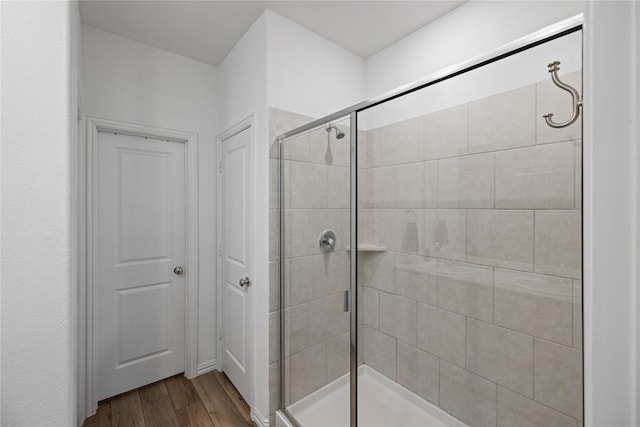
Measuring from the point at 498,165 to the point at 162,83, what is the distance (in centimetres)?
236

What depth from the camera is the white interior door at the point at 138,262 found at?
2.12 meters

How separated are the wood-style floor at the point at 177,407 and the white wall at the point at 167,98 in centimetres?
25

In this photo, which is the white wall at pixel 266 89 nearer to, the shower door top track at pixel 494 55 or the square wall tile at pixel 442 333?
the shower door top track at pixel 494 55

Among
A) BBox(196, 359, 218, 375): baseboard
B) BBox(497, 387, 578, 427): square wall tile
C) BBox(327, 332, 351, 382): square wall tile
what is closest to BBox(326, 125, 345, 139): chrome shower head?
BBox(327, 332, 351, 382): square wall tile

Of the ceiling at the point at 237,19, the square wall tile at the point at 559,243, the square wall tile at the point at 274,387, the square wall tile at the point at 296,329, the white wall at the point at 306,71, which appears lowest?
the square wall tile at the point at 274,387

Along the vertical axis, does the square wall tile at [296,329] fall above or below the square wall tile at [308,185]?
below

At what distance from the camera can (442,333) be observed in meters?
1.50

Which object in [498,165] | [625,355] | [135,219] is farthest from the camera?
[135,219]

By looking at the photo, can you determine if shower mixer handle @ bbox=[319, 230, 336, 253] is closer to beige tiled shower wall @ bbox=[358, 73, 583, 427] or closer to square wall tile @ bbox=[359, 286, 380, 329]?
beige tiled shower wall @ bbox=[358, 73, 583, 427]

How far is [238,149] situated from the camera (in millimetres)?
2248

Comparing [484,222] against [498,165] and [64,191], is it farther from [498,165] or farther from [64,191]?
[64,191]

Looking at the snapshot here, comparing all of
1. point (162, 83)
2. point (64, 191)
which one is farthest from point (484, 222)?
point (162, 83)

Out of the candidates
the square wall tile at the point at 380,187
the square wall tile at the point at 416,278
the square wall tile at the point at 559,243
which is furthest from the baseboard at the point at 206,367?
the square wall tile at the point at 559,243

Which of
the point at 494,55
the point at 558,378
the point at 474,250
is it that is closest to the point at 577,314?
the point at 558,378
